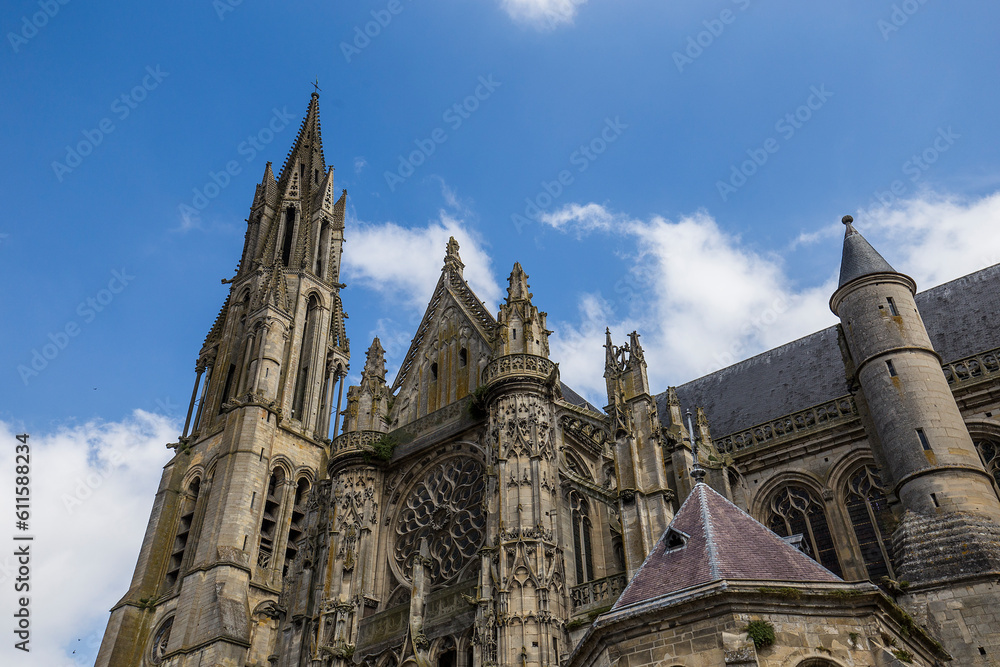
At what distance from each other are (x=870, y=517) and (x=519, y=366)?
8.40 metres

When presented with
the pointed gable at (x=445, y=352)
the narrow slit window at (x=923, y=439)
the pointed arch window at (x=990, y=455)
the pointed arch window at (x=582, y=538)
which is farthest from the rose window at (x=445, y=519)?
the pointed arch window at (x=990, y=455)

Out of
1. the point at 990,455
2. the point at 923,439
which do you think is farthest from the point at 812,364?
the point at 923,439

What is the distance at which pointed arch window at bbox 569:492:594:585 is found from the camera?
17.1 meters

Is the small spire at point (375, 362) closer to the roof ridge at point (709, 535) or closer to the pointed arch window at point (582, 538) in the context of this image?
the pointed arch window at point (582, 538)

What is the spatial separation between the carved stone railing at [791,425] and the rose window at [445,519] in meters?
6.70

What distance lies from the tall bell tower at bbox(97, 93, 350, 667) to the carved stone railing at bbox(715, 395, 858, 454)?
12.3 metres

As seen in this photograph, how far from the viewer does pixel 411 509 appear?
20.5 metres

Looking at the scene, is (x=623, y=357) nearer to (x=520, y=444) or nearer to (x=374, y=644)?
(x=520, y=444)

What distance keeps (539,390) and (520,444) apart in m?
1.53

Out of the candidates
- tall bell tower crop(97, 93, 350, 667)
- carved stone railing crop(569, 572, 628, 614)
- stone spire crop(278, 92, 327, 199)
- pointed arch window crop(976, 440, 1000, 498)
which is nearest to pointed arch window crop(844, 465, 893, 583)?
pointed arch window crop(976, 440, 1000, 498)

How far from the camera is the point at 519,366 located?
1912 centimetres

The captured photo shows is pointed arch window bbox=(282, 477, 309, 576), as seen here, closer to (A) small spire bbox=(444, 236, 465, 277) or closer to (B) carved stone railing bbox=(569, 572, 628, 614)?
(A) small spire bbox=(444, 236, 465, 277)

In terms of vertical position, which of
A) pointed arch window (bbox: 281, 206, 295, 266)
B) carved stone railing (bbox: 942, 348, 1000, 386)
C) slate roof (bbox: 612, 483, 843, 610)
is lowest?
slate roof (bbox: 612, 483, 843, 610)

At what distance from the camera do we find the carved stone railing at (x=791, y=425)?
66.5 feet
